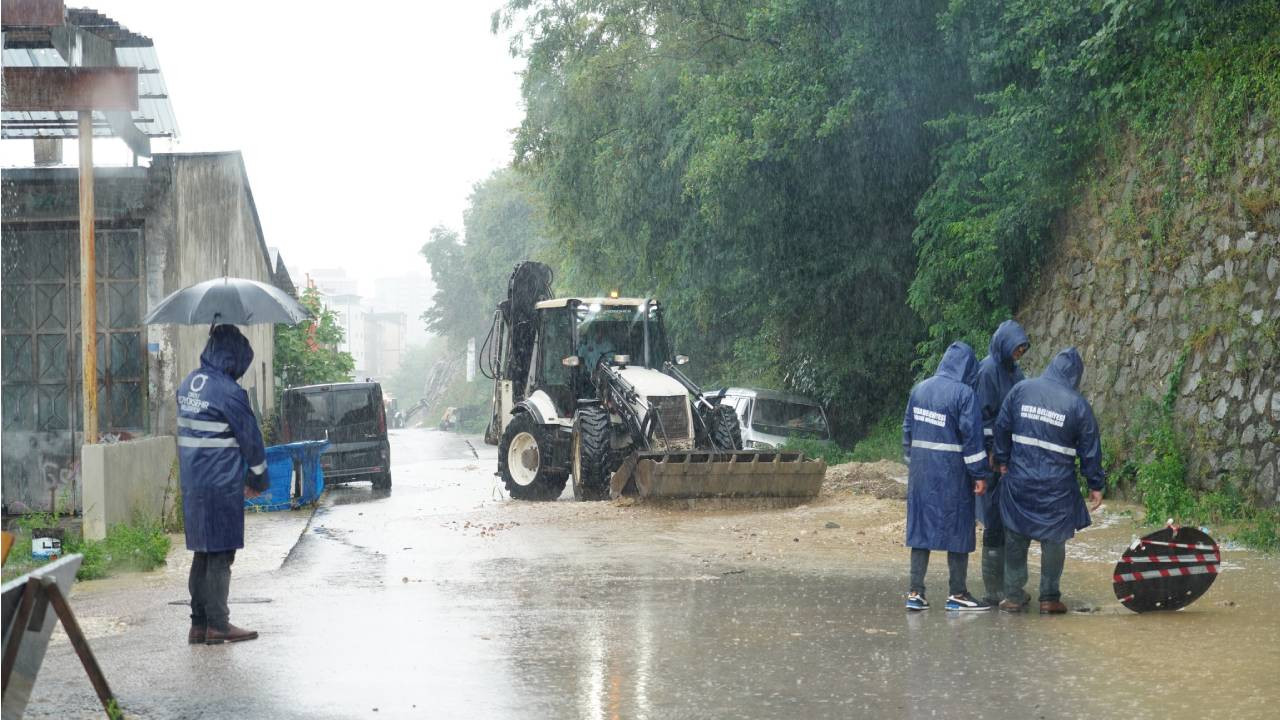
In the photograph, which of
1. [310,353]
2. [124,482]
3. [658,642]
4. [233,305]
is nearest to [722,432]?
[124,482]

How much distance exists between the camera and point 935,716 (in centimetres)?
633

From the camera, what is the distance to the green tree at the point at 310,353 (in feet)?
110

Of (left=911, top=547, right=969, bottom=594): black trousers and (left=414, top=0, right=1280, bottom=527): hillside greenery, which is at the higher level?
(left=414, top=0, right=1280, bottom=527): hillside greenery

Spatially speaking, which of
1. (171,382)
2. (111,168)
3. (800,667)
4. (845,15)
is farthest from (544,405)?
(800,667)

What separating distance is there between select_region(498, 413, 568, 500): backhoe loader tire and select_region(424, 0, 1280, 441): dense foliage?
19.7 ft

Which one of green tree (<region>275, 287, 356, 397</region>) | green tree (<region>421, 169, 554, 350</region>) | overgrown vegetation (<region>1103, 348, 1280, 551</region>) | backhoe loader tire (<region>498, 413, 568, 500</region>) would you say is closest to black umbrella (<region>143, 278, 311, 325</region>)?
backhoe loader tire (<region>498, 413, 568, 500</region>)

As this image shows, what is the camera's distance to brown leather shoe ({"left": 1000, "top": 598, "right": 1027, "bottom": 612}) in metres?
9.38

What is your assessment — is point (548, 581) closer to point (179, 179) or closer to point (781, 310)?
point (179, 179)

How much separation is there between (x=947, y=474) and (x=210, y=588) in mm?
4865

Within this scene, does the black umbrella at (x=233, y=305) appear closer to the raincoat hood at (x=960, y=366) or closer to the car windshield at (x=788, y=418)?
the raincoat hood at (x=960, y=366)

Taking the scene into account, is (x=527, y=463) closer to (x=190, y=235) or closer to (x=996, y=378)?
(x=190, y=235)

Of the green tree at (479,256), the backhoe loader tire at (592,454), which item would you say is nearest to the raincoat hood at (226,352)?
the backhoe loader tire at (592,454)

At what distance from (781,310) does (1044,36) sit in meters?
9.48

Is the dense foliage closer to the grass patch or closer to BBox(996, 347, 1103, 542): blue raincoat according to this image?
BBox(996, 347, 1103, 542): blue raincoat
